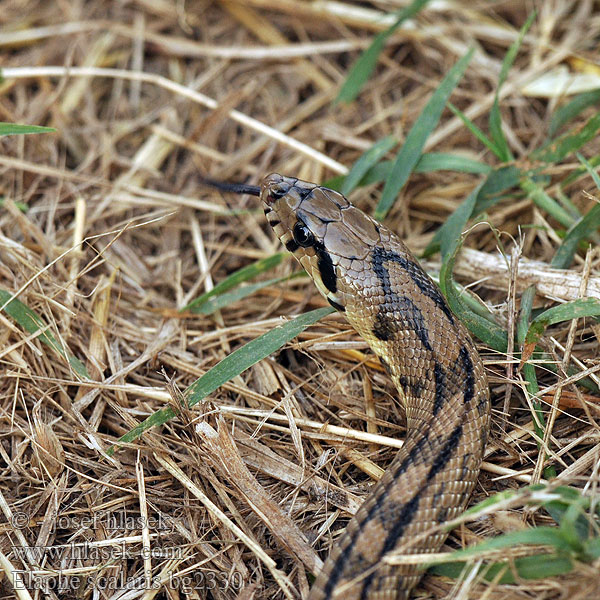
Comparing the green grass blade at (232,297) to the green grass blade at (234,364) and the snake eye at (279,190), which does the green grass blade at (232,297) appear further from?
the snake eye at (279,190)

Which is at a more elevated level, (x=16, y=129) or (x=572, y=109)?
(x=572, y=109)

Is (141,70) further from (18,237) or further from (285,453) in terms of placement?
(285,453)

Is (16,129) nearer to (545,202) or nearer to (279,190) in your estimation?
(279,190)

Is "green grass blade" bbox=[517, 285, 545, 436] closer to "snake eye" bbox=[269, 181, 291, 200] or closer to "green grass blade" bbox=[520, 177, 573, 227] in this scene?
"green grass blade" bbox=[520, 177, 573, 227]

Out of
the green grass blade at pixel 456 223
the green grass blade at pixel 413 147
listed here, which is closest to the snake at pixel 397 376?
the green grass blade at pixel 456 223

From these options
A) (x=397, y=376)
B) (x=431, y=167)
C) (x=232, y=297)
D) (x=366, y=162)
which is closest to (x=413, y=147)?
(x=431, y=167)

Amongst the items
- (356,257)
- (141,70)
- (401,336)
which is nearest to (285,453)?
(401,336)
